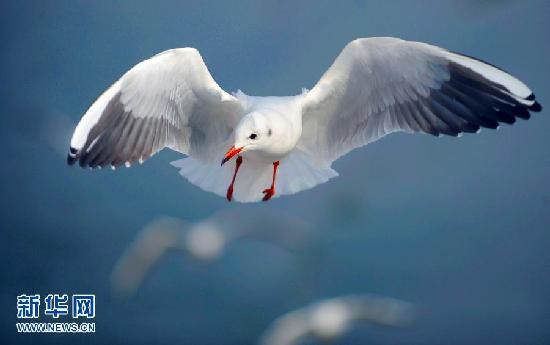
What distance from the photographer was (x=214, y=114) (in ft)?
8.57

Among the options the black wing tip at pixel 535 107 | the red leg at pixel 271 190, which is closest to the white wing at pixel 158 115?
the red leg at pixel 271 190

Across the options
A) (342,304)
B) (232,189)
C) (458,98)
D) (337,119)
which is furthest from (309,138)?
(342,304)

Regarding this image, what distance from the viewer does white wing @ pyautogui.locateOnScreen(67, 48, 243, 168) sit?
2471 millimetres

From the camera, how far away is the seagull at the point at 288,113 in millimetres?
2432

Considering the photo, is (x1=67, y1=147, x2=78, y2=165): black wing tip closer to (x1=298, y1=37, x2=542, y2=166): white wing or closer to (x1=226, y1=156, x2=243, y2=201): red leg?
(x1=226, y1=156, x2=243, y2=201): red leg

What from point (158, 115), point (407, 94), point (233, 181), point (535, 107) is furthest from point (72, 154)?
point (535, 107)

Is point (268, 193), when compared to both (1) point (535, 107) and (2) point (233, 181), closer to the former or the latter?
(2) point (233, 181)

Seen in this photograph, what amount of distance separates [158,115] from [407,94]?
73 centimetres

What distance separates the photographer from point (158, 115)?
2596 millimetres

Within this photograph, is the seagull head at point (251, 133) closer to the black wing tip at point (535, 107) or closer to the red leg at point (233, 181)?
the red leg at point (233, 181)

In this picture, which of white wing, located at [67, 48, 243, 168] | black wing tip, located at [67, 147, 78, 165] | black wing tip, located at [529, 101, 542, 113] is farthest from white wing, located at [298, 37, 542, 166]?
black wing tip, located at [67, 147, 78, 165]

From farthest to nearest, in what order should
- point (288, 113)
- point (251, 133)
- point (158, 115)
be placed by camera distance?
point (158, 115)
point (288, 113)
point (251, 133)

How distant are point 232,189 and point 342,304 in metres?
1.01

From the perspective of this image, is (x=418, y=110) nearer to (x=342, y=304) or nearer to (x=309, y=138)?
(x=309, y=138)
